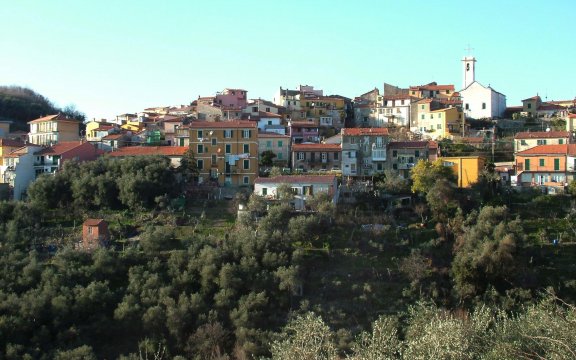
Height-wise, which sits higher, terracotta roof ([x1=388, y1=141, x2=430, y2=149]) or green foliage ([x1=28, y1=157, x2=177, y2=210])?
terracotta roof ([x1=388, y1=141, x2=430, y2=149])

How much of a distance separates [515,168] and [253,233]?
1627 cm

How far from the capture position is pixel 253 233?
113 ft

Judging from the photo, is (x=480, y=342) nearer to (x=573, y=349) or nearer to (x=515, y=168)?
(x=573, y=349)

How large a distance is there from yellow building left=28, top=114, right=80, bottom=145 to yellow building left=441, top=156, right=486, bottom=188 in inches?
1042

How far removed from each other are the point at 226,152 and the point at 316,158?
573 centimetres

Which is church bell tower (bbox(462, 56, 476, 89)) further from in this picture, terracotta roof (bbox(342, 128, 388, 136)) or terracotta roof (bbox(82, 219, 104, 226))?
terracotta roof (bbox(82, 219, 104, 226))

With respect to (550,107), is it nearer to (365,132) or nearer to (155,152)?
(365,132)

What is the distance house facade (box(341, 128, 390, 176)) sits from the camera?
1724 inches

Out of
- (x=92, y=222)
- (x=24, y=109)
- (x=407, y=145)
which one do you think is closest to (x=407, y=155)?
(x=407, y=145)

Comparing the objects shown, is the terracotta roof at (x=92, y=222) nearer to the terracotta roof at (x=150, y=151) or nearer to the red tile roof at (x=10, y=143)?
the terracotta roof at (x=150, y=151)

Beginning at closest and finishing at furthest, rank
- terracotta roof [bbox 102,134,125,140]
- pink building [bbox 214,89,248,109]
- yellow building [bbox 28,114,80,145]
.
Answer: terracotta roof [bbox 102,134,125,140] < yellow building [bbox 28,114,80,145] < pink building [bbox 214,89,248,109]

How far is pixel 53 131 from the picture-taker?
52094mm

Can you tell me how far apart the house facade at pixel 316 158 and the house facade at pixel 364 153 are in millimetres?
1473

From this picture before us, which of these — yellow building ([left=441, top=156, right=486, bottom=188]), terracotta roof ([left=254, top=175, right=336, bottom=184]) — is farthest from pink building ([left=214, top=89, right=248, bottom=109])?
yellow building ([left=441, top=156, right=486, bottom=188])
